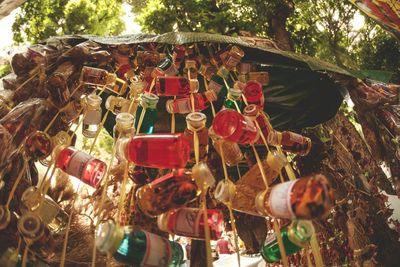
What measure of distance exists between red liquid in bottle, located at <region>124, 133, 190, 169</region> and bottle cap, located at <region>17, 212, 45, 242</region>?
349 millimetres

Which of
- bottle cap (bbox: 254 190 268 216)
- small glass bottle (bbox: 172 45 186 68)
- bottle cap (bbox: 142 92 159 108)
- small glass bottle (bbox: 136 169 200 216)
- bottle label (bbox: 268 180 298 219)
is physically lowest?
bottle label (bbox: 268 180 298 219)

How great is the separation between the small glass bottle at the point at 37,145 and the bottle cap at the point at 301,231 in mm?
936

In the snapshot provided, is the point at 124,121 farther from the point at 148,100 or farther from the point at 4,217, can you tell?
the point at 4,217

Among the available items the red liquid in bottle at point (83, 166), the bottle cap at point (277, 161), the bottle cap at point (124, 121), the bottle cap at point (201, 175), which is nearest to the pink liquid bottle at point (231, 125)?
the bottle cap at point (277, 161)

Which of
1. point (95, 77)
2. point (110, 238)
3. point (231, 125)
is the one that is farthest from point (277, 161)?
point (95, 77)

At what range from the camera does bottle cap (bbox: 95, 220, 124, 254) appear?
2.62 feet

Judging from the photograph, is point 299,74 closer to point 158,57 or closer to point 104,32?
point 158,57

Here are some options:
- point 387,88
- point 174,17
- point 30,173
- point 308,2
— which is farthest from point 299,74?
point 308,2

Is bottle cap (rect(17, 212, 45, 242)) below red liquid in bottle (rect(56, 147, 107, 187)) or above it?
below

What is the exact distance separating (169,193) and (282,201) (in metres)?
0.34

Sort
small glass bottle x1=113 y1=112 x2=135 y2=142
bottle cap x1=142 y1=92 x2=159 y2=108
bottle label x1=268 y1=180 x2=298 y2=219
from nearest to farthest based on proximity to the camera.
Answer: bottle label x1=268 y1=180 x2=298 y2=219 < small glass bottle x1=113 y1=112 x2=135 y2=142 < bottle cap x1=142 y1=92 x2=159 y2=108

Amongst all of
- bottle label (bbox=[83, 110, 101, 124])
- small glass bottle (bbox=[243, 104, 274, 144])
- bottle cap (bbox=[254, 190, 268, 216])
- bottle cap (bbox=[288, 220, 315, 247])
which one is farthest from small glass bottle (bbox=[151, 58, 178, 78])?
bottle cap (bbox=[288, 220, 315, 247])

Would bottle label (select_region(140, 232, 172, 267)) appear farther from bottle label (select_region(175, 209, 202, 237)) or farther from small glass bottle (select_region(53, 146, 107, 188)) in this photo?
small glass bottle (select_region(53, 146, 107, 188))

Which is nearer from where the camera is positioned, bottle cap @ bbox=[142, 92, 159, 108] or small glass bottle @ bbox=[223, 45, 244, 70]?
bottle cap @ bbox=[142, 92, 159, 108]
